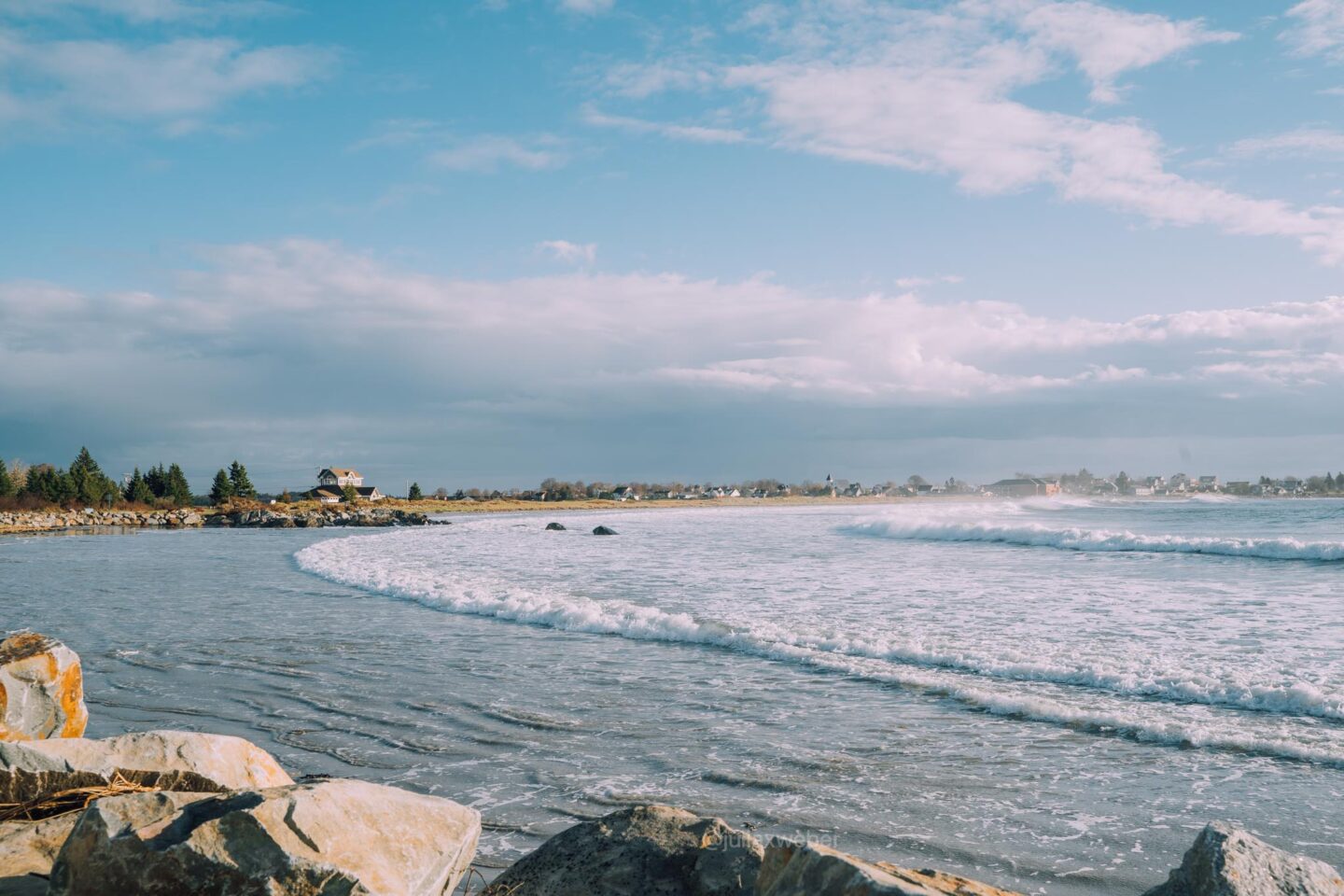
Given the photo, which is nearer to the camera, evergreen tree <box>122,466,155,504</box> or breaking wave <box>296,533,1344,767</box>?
breaking wave <box>296,533,1344,767</box>

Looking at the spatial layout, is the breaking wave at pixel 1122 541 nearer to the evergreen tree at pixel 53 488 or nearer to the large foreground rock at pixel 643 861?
the large foreground rock at pixel 643 861

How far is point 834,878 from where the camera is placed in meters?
2.83

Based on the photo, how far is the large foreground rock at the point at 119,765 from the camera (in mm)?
4625

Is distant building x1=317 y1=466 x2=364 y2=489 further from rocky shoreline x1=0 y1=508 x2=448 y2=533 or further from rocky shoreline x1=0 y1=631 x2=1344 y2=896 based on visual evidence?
rocky shoreline x1=0 y1=631 x2=1344 y2=896

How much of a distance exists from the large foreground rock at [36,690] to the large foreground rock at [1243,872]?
7.25m

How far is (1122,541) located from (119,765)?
34.5 m

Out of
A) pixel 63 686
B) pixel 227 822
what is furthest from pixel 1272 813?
pixel 63 686

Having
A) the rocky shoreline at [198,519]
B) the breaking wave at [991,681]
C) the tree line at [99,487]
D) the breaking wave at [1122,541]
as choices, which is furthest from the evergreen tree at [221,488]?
the breaking wave at [991,681]

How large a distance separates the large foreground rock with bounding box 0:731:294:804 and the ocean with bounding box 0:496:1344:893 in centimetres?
163

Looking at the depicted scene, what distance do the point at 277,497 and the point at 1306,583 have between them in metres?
136

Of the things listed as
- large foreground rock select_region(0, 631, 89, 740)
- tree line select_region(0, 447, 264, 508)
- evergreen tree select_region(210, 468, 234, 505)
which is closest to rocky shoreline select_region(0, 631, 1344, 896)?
large foreground rock select_region(0, 631, 89, 740)

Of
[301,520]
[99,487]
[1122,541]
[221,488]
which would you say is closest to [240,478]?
[221,488]

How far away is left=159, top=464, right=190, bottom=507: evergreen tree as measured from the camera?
352 ft

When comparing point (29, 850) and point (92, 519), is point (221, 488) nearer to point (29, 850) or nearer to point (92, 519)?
point (92, 519)
